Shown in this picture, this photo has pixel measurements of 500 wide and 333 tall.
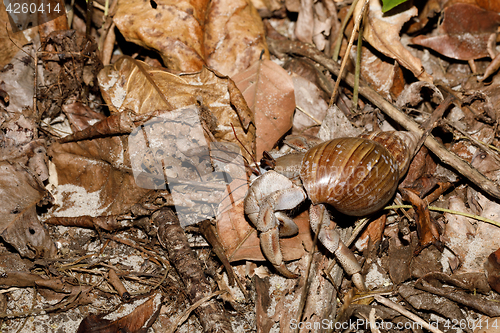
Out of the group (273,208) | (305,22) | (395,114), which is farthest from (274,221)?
(305,22)

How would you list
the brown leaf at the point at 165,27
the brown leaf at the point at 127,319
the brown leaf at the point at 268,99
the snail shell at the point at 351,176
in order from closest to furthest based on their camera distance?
1. the snail shell at the point at 351,176
2. the brown leaf at the point at 127,319
3. the brown leaf at the point at 268,99
4. the brown leaf at the point at 165,27

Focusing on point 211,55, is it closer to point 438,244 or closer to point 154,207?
point 154,207

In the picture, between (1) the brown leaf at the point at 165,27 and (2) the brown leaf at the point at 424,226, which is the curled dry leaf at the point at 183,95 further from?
(2) the brown leaf at the point at 424,226

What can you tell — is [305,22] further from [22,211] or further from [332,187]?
[22,211]

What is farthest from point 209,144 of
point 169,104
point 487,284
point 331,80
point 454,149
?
point 487,284

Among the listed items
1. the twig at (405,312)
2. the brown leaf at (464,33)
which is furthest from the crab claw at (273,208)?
the brown leaf at (464,33)

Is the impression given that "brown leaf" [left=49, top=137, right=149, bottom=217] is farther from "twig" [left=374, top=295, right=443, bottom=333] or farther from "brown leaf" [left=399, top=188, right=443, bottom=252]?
"brown leaf" [left=399, top=188, right=443, bottom=252]
